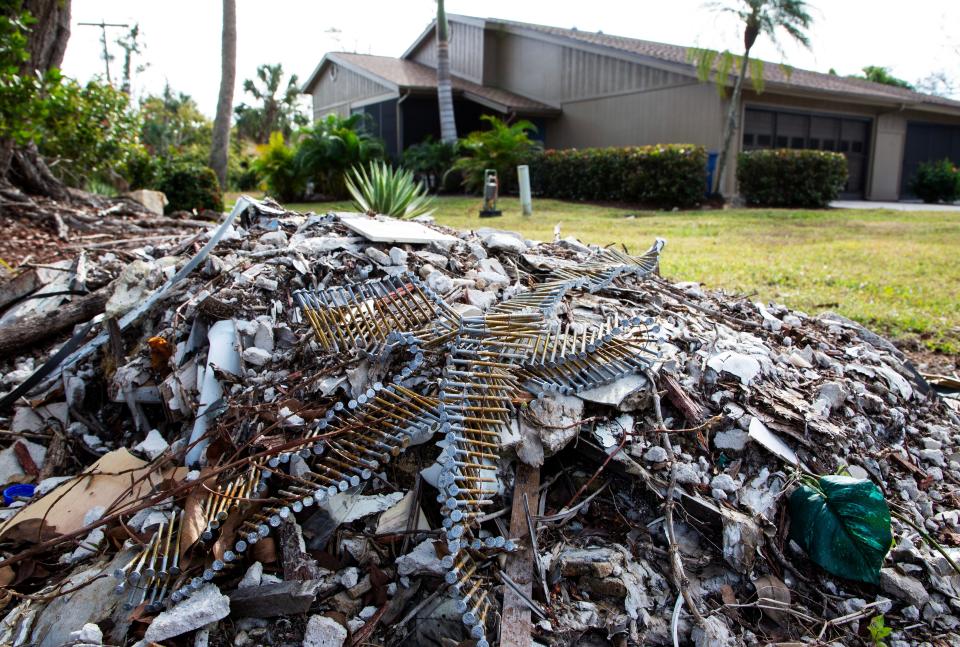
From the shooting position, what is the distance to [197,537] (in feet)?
6.18

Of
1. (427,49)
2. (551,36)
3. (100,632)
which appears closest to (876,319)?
(100,632)

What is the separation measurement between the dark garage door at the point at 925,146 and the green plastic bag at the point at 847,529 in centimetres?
1986

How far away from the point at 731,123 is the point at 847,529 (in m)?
13.3

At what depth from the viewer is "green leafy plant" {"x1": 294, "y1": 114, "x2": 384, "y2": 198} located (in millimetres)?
14531

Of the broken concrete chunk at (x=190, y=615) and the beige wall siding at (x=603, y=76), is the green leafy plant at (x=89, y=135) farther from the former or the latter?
the beige wall siding at (x=603, y=76)

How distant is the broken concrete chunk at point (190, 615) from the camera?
5.49 ft

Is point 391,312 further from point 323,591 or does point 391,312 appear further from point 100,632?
point 100,632

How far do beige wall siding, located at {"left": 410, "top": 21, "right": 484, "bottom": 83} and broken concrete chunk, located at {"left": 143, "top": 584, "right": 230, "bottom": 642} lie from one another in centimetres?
1998

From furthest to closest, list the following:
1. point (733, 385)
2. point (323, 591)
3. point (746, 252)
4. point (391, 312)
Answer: point (746, 252) < point (391, 312) < point (733, 385) < point (323, 591)

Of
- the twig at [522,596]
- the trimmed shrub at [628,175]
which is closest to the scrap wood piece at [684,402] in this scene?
the twig at [522,596]

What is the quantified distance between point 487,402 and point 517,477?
269 millimetres

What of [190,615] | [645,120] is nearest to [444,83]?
[645,120]

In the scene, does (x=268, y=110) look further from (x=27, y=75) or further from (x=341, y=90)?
(x=27, y=75)

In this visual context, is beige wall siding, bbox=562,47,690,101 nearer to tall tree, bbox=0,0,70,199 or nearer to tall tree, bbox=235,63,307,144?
tall tree, bbox=0,0,70,199
